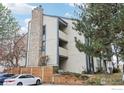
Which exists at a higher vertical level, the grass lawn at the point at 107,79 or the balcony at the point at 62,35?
the balcony at the point at 62,35

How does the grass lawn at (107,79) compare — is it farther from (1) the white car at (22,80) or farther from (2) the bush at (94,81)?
(1) the white car at (22,80)

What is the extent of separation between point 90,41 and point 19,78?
0.87m

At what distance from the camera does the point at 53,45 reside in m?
2.86

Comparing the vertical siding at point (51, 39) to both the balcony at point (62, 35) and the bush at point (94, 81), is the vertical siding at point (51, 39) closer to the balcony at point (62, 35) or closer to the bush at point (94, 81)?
the balcony at point (62, 35)

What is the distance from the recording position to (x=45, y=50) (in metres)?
2.85

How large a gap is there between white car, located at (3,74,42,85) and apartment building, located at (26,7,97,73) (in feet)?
0.46

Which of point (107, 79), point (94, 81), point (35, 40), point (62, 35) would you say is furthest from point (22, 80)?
point (107, 79)

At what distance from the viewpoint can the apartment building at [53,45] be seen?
2.82 metres

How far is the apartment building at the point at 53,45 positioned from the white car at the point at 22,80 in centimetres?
14

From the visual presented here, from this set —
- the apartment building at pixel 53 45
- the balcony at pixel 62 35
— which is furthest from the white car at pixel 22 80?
the balcony at pixel 62 35

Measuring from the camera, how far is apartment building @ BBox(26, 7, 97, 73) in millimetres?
2816

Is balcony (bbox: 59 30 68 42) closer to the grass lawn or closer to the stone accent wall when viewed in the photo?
the stone accent wall

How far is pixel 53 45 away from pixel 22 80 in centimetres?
50

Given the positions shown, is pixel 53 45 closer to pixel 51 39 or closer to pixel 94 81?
pixel 51 39
